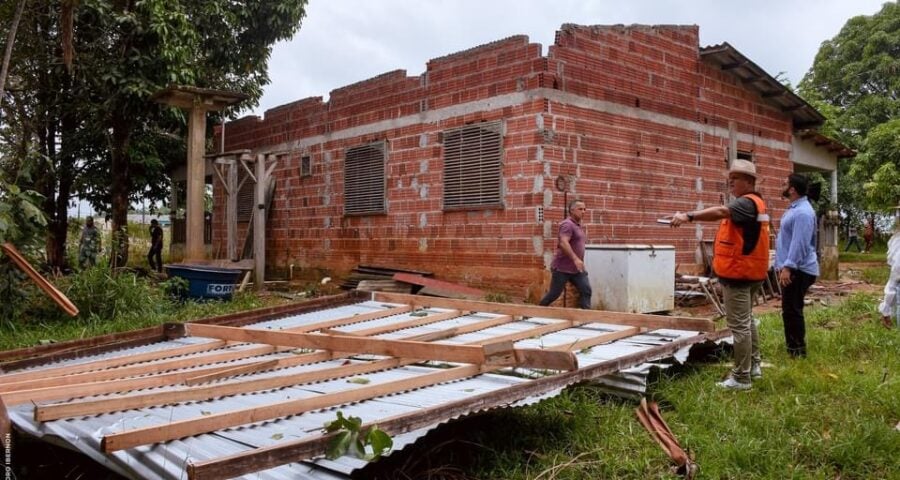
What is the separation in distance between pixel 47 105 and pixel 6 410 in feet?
44.0

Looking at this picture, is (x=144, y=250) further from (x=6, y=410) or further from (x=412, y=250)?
(x=6, y=410)

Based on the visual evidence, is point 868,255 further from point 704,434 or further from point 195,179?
point 704,434

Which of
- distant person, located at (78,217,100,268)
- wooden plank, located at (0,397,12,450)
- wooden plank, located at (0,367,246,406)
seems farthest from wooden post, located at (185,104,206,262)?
wooden plank, located at (0,397,12,450)

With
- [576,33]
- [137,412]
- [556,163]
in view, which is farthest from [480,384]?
[576,33]

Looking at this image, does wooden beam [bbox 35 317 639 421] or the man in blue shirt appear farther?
the man in blue shirt

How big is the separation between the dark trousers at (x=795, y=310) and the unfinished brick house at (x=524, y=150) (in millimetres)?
3613

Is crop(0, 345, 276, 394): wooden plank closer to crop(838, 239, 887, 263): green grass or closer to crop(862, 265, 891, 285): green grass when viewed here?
crop(862, 265, 891, 285): green grass

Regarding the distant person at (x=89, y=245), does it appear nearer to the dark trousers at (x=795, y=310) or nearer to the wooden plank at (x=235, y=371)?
the wooden plank at (x=235, y=371)

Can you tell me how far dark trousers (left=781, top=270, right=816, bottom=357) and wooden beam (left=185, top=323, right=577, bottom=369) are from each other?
3040 mm

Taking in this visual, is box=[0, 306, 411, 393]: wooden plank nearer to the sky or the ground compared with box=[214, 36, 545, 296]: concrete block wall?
nearer to the ground

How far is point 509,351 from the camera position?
3541 mm

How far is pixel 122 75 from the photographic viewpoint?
12664 millimetres

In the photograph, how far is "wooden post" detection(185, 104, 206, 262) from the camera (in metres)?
10.8

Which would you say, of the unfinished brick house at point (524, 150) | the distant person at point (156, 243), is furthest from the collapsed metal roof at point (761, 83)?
the distant person at point (156, 243)
